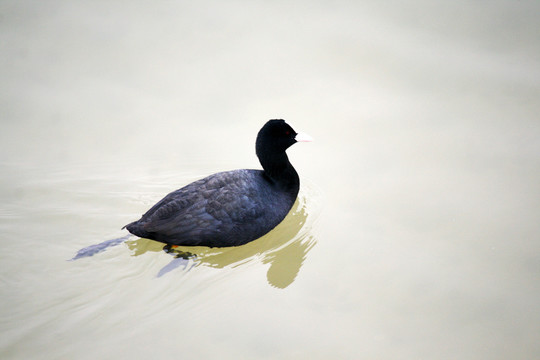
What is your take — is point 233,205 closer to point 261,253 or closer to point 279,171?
point 261,253

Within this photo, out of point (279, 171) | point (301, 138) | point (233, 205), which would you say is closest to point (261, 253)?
point (233, 205)

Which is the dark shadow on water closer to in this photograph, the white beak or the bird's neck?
the bird's neck

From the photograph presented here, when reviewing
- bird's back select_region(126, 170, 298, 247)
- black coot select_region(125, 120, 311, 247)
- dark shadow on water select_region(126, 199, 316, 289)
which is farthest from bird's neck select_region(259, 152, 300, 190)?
dark shadow on water select_region(126, 199, 316, 289)

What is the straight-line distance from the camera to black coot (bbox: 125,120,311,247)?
11.7ft

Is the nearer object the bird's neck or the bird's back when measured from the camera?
the bird's back

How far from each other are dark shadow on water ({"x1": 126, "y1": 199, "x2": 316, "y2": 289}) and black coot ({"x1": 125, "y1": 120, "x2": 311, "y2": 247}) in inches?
3.8

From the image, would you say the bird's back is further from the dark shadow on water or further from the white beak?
the white beak

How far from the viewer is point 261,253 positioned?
369cm

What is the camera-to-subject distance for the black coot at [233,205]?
3.57 m

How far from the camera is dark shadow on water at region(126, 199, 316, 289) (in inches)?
138

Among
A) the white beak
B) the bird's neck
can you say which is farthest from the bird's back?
the white beak

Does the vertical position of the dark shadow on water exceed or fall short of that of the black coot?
it falls short

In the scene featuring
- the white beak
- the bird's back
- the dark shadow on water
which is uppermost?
the white beak

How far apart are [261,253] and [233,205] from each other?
0.44m
